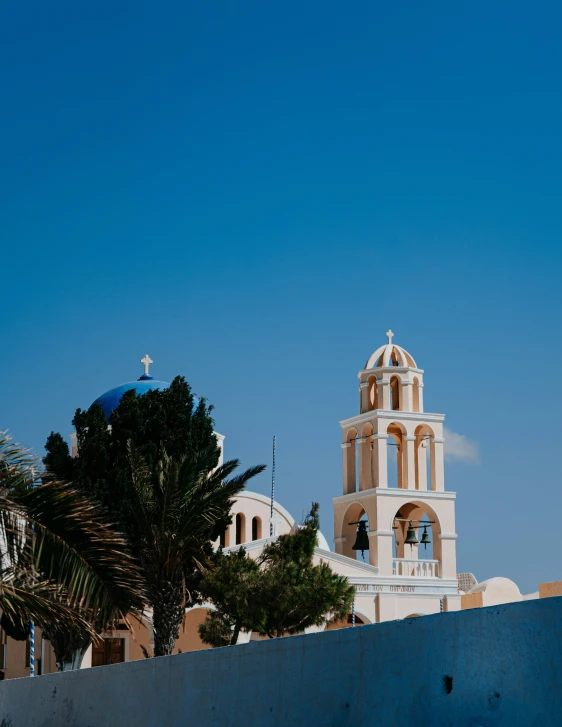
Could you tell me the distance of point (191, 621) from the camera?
32375mm

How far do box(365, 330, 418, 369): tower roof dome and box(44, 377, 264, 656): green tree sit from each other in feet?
30.8

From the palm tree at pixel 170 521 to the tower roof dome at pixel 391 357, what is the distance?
1319cm

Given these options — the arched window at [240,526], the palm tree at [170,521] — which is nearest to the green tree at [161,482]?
the palm tree at [170,521]

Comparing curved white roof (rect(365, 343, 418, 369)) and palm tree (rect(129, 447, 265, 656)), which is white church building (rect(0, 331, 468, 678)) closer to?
curved white roof (rect(365, 343, 418, 369))

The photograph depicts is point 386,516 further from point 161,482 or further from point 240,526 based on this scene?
point 161,482

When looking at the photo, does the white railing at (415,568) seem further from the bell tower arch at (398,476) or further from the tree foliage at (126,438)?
the tree foliage at (126,438)

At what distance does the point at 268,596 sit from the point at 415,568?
11.0m

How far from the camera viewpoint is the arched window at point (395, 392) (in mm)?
35188

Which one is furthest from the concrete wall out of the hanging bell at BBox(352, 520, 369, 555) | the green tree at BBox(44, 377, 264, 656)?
the hanging bell at BBox(352, 520, 369, 555)

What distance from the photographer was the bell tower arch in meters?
33.8

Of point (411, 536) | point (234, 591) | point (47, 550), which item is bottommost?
point (47, 550)

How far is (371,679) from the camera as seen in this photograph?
6684 mm

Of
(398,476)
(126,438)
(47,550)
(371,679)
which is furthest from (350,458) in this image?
(371,679)

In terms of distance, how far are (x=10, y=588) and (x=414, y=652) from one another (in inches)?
207
